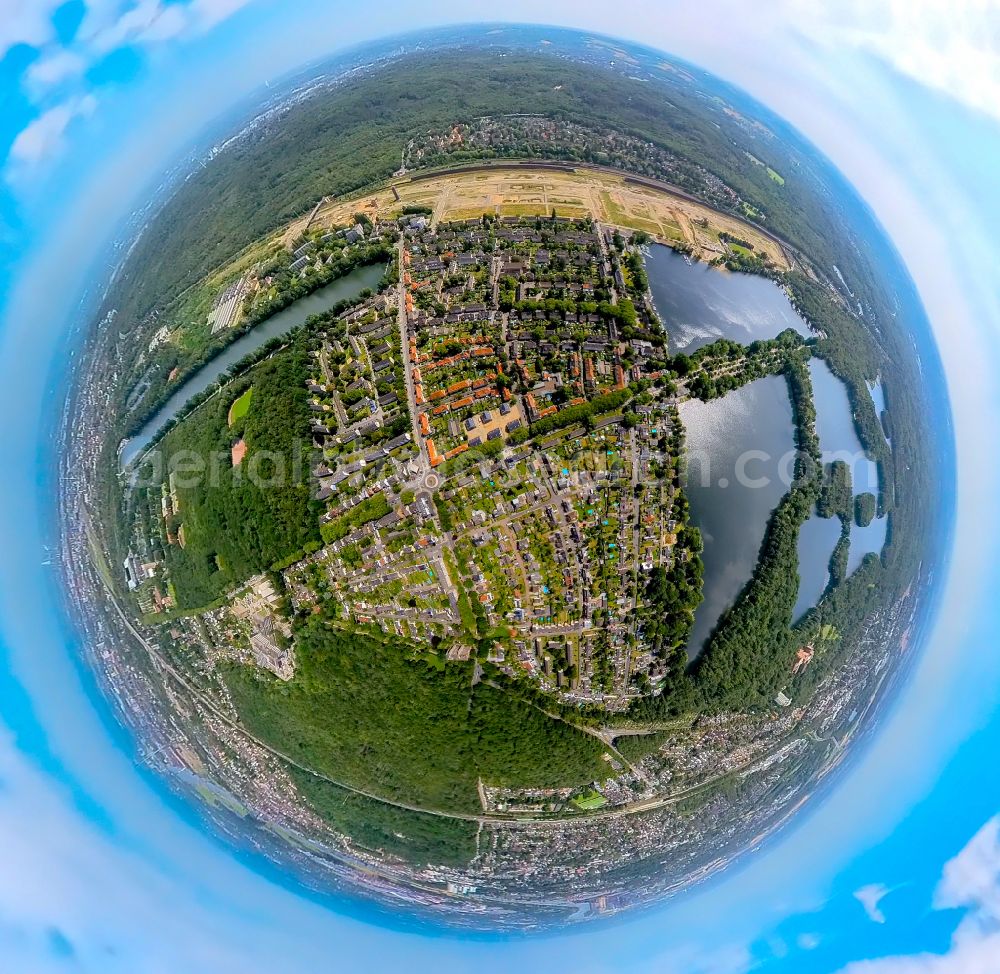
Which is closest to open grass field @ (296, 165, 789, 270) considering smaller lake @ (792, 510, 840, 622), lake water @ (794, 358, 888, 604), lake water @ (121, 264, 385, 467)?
lake water @ (121, 264, 385, 467)

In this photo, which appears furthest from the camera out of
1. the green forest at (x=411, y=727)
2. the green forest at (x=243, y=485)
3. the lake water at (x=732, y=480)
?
the green forest at (x=243, y=485)

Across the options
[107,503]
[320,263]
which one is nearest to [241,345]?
[320,263]

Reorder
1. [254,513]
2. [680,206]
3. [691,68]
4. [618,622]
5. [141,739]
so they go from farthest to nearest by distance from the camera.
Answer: [691,68] < [680,206] < [141,739] < [254,513] < [618,622]

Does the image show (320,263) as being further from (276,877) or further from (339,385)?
(276,877)

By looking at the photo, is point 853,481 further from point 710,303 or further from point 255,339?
point 255,339

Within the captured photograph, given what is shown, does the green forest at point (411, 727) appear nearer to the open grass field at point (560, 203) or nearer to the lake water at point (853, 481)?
the lake water at point (853, 481)

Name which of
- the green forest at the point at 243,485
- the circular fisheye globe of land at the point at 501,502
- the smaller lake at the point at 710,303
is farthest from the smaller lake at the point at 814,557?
the green forest at the point at 243,485

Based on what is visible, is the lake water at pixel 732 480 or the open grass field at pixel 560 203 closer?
the lake water at pixel 732 480
